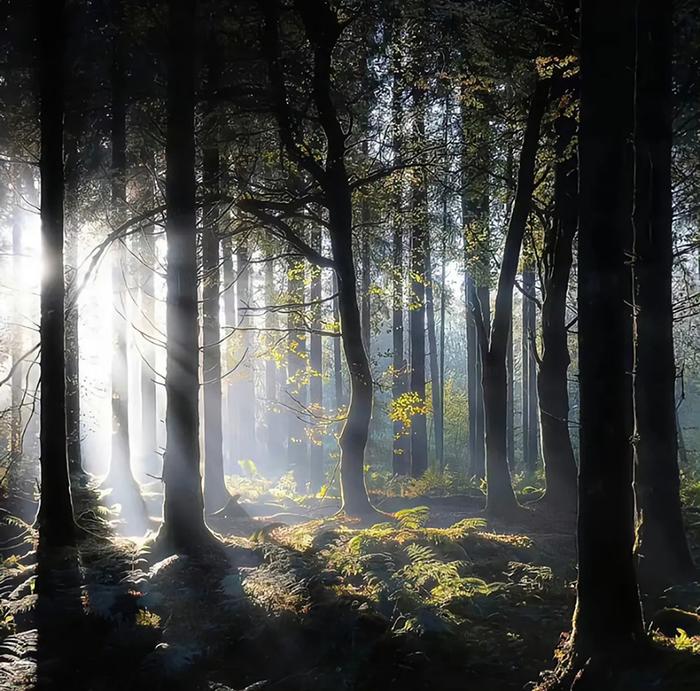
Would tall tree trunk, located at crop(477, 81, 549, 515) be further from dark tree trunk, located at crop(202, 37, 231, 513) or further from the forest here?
dark tree trunk, located at crop(202, 37, 231, 513)

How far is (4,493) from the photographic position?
519 inches

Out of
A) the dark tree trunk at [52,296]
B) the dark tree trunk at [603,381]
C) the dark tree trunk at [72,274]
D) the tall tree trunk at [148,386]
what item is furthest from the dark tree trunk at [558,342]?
the dark tree trunk at [72,274]

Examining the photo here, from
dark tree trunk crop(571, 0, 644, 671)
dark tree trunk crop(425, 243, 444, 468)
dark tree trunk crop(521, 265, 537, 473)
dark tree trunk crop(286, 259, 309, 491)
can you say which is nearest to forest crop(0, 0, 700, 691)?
dark tree trunk crop(571, 0, 644, 671)

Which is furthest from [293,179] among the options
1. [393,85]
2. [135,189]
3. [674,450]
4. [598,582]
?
[598,582]

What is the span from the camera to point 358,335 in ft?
39.1

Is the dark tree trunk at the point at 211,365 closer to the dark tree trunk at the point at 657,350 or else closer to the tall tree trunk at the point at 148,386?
the tall tree trunk at the point at 148,386

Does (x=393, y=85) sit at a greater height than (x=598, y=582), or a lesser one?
greater

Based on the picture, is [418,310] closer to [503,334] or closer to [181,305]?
[503,334]

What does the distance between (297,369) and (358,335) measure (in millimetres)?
8603

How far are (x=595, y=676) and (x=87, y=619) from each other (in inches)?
197

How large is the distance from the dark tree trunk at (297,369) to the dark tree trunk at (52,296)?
11.9 feet

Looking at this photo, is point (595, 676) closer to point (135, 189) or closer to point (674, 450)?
point (674, 450)

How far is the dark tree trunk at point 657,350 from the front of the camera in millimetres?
6785

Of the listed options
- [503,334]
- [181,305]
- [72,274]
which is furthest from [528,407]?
[181,305]
